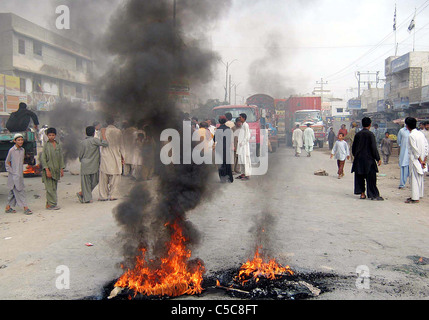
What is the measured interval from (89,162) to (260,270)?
5694mm

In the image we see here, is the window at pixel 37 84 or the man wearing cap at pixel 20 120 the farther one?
the window at pixel 37 84

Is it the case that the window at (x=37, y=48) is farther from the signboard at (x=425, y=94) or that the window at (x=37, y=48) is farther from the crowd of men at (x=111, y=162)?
the signboard at (x=425, y=94)

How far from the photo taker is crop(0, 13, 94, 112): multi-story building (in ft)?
98.4

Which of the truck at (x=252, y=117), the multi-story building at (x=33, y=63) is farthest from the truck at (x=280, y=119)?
the multi-story building at (x=33, y=63)

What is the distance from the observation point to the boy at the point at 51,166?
8078 mm

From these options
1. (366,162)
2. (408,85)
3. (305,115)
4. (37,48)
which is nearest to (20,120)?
(366,162)

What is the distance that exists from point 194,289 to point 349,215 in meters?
4.45

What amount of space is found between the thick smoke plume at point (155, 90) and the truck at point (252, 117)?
→ 10.6 m

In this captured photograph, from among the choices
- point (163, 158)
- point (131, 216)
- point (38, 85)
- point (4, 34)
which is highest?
point (4, 34)

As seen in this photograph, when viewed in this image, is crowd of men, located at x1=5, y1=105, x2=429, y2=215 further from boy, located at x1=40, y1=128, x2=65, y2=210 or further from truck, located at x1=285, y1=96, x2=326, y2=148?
truck, located at x1=285, y1=96, x2=326, y2=148

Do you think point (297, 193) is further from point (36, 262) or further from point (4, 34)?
point (4, 34)

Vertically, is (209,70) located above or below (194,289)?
above

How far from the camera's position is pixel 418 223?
673 centimetres
